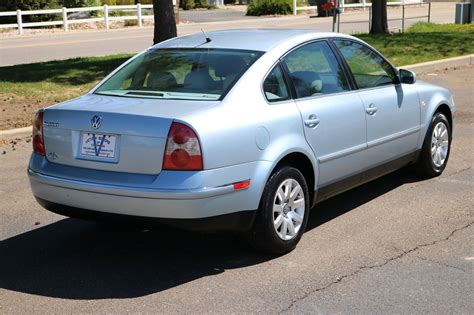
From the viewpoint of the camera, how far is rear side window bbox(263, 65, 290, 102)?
5.14 meters

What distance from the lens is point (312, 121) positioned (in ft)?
17.4

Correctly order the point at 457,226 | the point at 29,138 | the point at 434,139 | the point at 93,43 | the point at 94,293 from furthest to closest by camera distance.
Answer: the point at 93,43
the point at 29,138
the point at 434,139
the point at 457,226
the point at 94,293

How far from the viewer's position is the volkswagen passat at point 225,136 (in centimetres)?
455

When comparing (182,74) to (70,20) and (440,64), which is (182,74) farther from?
(70,20)

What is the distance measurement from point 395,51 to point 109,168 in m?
13.4

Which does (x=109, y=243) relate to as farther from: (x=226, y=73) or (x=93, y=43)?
(x=93, y=43)

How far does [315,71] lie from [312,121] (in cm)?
58

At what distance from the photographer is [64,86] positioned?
12375 mm

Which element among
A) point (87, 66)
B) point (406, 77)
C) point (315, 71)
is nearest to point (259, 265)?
point (315, 71)

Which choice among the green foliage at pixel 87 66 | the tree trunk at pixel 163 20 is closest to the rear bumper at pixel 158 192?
the green foliage at pixel 87 66

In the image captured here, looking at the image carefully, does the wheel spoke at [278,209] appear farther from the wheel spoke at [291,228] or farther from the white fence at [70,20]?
the white fence at [70,20]

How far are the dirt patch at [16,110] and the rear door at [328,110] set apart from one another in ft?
17.8

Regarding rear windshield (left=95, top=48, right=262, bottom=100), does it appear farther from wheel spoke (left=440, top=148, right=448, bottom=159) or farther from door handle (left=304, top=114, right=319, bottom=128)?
wheel spoke (left=440, top=148, right=448, bottom=159)

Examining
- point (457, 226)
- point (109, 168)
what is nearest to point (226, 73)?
point (109, 168)
